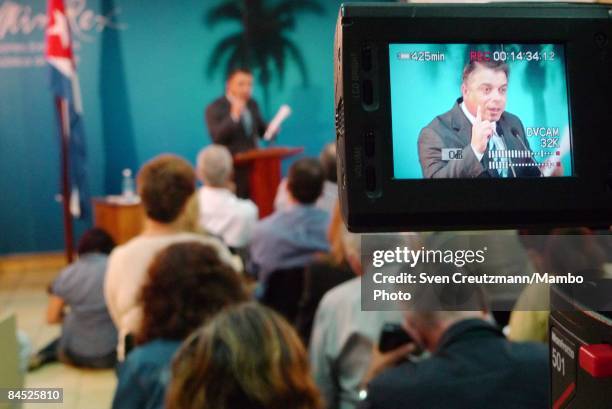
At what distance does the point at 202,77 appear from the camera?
4.95 metres

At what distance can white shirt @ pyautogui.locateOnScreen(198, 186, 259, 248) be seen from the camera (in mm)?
3086

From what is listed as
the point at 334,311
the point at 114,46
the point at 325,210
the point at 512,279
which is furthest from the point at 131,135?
the point at 512,279

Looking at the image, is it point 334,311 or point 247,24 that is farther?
point 247,24

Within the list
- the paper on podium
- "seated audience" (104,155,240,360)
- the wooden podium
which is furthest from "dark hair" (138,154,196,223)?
the paper on podium

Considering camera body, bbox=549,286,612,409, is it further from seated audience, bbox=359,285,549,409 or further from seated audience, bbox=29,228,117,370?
seated audience, bbox=29,228,117,370

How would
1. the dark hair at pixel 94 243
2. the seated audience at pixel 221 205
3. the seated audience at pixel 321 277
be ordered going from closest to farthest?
the seated audience at pixel 321 277
the dark hair at pixel 94 243
the seated audience at pixel 221 205

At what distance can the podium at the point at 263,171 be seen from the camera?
4.40 m

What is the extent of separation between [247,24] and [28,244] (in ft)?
6.35

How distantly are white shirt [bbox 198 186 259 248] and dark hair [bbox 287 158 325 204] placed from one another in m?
0.91

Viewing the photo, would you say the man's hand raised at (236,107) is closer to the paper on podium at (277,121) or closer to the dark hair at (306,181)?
the paper on podium at (277,121)

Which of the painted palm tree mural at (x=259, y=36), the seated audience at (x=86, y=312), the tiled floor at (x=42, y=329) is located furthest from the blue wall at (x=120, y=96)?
the seated audience at (x=86, y=312)

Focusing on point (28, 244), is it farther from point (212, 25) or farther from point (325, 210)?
point (325, 210)

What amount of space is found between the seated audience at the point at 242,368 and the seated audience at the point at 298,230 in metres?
1.05

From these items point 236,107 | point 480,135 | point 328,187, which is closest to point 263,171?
point 236,107
